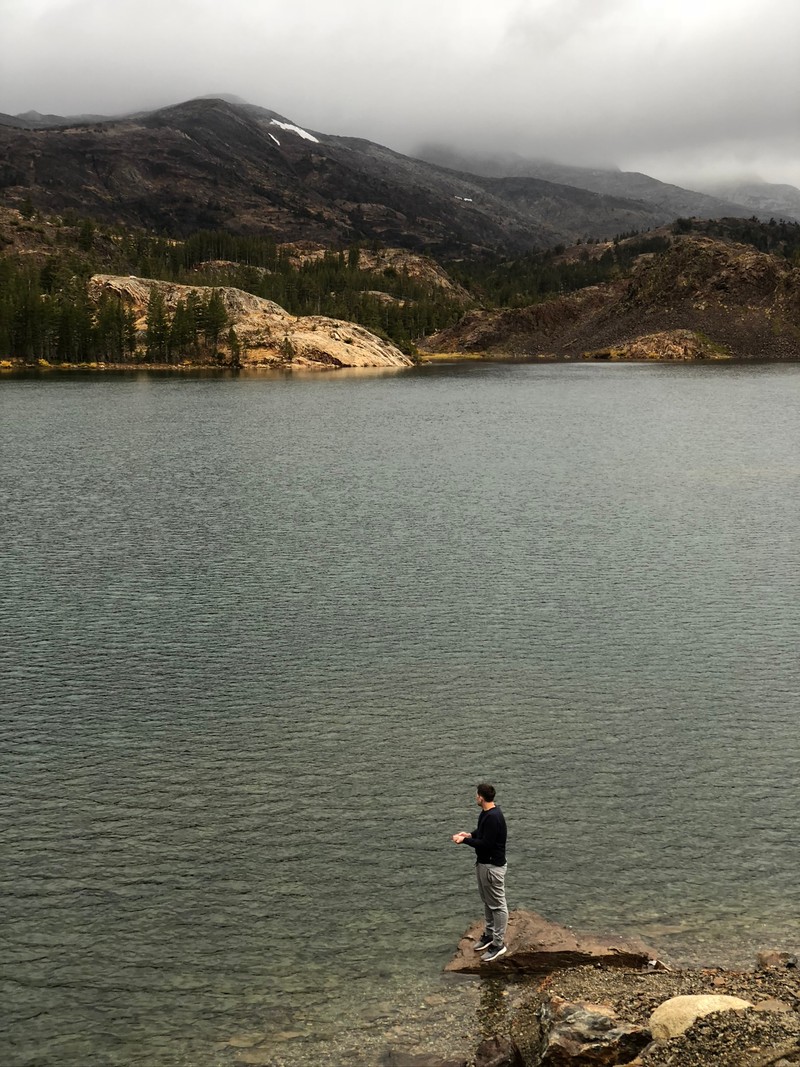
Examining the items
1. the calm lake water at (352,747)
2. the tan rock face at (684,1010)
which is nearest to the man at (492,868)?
the calm lake water at (352,747)

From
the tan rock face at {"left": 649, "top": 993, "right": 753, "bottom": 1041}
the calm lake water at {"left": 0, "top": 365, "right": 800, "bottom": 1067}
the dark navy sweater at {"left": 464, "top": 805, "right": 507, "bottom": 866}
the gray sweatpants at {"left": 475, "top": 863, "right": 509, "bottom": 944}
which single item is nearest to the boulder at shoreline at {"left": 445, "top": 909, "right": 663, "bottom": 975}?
the gray sweatpants at {"left": 475, "top": 863, "right": 509, "bottom": 944}

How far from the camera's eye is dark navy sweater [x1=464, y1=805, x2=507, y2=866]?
70.4 feet

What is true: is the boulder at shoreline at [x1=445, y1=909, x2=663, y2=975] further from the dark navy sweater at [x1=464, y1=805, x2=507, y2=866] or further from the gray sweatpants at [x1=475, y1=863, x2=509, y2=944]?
the dark navy sweater at [x1=464, y1=805, x2=507, y2=866]

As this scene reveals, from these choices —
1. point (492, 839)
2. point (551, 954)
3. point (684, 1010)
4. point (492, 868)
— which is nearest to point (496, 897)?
point (492, 868)

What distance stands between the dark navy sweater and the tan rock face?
17.1ft

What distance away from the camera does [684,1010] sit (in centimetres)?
1672

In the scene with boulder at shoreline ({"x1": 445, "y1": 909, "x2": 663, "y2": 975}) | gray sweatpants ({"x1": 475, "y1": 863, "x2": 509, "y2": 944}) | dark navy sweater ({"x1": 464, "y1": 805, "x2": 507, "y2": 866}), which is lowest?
boulder at shoreline ({"x1": 445, "y1": 909, "x2": 663, "y2": 975})

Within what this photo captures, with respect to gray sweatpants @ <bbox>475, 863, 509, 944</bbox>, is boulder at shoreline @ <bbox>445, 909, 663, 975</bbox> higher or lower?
lower

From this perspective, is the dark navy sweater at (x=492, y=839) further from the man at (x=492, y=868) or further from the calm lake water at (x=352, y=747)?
the calm lake water at (x=352, y=747)

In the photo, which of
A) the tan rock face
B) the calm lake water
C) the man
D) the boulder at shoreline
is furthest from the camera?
the man

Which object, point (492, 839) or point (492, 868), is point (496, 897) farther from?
point (492, 839)

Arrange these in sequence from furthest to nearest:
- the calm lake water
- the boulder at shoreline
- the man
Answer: the man
the calm lake water
the boulder at shoreline

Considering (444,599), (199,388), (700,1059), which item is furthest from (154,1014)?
(199,388)

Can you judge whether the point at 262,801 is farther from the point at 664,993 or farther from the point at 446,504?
the point at 446,504
